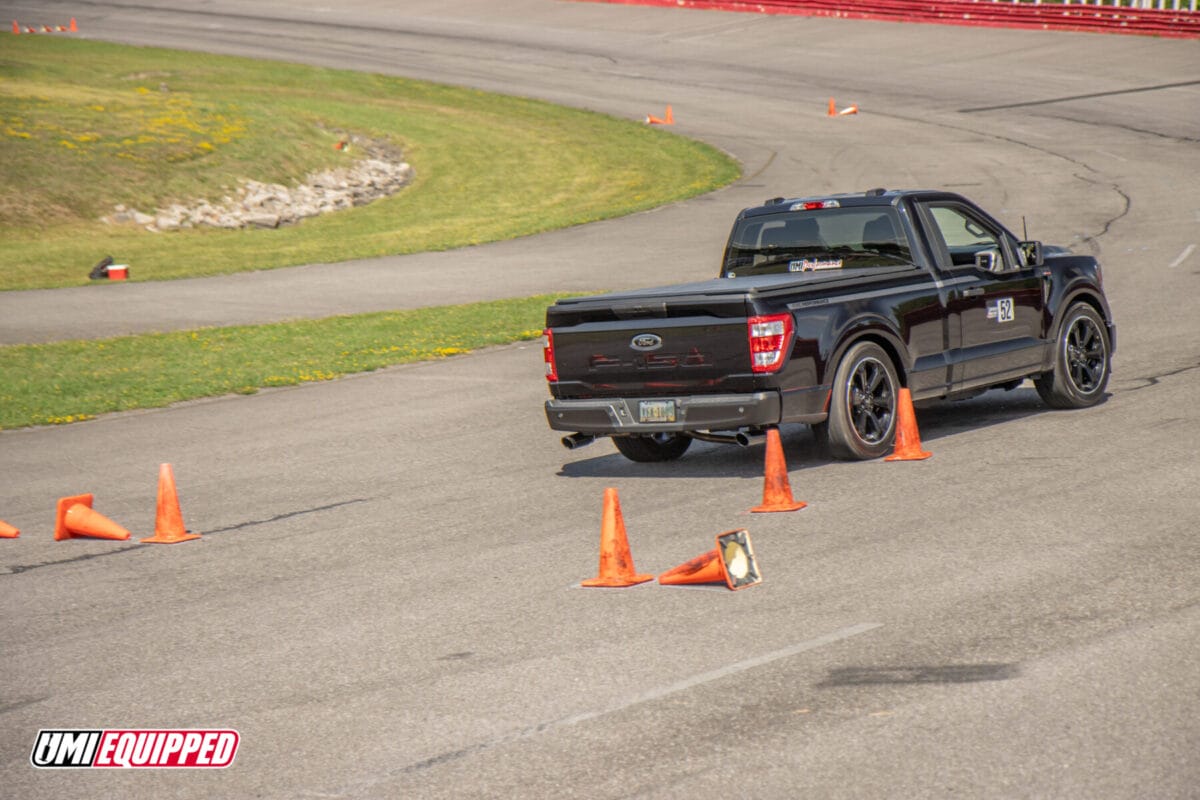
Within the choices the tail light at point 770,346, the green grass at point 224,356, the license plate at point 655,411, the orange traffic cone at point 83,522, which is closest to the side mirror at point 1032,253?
the tail light at point 770,346

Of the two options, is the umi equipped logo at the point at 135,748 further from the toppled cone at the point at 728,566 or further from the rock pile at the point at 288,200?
the rock pile at the point at 288,200

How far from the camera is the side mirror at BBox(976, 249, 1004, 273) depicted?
12.1 m

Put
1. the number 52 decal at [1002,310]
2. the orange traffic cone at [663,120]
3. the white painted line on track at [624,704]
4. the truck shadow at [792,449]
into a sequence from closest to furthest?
the white painted line on track at [624,704] → the truck shadow at [792,449] → the number 52 decal at [1002,310] → the orange traffic cone at [663,120]

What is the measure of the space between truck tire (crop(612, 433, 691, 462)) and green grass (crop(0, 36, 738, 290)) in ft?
59.0

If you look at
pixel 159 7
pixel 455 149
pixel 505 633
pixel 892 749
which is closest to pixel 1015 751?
pixel 892 749

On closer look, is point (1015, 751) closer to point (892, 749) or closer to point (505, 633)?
point (892, 749)

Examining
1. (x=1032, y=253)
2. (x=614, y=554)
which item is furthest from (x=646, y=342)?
(x=1032, y=253)

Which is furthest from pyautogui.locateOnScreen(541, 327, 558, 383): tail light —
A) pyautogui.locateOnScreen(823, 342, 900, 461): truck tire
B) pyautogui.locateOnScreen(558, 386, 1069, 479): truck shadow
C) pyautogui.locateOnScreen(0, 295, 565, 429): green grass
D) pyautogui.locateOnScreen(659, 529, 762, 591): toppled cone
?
pyautogui.locateOnScreen(0, 295, 565, 429): green grass

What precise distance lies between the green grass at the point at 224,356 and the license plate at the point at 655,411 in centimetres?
697

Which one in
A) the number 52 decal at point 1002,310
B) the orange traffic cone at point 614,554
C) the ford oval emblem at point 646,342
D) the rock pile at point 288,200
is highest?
the ford oval emblem at point 646,342

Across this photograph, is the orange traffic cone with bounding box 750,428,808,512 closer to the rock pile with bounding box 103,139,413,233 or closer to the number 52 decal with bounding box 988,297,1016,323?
the number 52 decal with bounding box 988,297,1016,323

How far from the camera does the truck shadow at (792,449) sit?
11.5 m

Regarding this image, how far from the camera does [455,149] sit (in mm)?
42750

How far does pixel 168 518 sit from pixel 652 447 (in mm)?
3826
